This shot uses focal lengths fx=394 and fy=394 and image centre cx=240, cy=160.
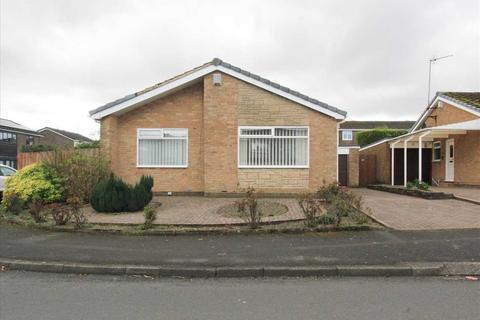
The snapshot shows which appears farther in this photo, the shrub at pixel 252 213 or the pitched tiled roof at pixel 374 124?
the pitched tiled roof at pixel 374 124

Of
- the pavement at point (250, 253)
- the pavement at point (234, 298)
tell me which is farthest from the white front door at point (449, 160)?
the pavement at point (234, 298)

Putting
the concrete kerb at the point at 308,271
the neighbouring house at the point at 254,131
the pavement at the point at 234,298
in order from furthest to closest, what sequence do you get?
the neighbouring house at the point at 254,131, the concrete kerb at the point at 308,271, the pavement at the point at 234,298

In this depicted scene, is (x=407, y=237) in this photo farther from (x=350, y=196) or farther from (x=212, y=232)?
(x=212, y=232)

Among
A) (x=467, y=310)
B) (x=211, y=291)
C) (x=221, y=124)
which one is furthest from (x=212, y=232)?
(x=221, y=124)

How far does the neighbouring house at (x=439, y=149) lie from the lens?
692 inches

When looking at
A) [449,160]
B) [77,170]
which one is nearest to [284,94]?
[77,170]

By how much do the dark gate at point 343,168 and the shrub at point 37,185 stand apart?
47.4ft

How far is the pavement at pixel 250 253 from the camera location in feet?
19.9

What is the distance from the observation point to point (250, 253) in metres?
6.97

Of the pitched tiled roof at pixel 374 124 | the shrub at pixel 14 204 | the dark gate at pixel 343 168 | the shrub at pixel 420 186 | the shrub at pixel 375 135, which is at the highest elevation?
the pitched tiled roof at pixel 374 124

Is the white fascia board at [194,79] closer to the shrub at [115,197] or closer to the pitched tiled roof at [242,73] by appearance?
the pitched tiled roof at [242,73]

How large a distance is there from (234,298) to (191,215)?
5.68 metres

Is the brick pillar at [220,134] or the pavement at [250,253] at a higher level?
the brick pillar at [220,134]

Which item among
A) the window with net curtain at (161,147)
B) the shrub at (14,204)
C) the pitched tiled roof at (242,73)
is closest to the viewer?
the shrub at (14,204)
